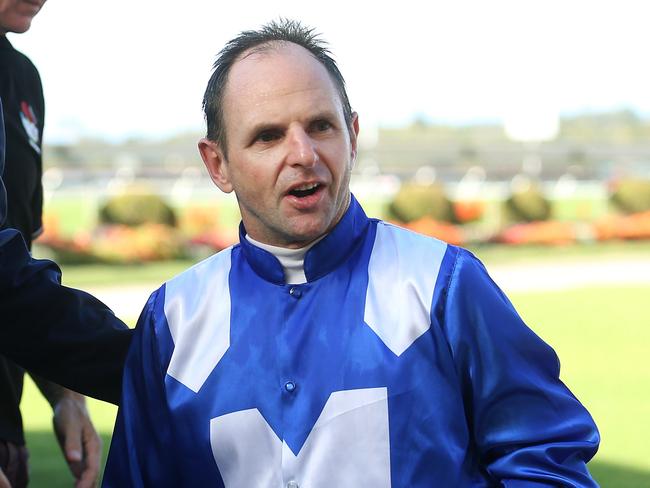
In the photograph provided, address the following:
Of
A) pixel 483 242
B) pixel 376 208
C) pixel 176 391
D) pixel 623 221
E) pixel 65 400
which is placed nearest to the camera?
pixel 176 391

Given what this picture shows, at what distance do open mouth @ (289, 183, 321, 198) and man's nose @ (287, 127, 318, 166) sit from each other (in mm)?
47

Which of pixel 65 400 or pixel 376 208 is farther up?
pixel 65 400

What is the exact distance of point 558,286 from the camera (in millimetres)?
12469

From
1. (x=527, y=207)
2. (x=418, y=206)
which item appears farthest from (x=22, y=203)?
(x=527, y=207)

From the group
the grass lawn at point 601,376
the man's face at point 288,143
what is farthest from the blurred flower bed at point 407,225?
the man's face at point 288,143

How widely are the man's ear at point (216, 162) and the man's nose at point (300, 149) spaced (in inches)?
8.1

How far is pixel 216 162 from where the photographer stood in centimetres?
199

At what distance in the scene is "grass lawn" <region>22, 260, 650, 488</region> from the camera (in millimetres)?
4867

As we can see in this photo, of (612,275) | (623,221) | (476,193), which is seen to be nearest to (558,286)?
(612,275)

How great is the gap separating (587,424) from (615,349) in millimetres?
6696

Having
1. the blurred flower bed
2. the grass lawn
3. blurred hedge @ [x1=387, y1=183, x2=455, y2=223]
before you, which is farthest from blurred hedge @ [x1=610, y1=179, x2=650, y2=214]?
the grass lawn

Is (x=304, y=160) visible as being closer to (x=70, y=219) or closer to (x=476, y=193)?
(x=70, y=219)

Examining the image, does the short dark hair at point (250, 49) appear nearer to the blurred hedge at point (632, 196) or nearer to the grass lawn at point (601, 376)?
the grass lawn at point (601, 376)

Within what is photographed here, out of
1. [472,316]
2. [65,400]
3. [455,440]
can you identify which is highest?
[472,316]
